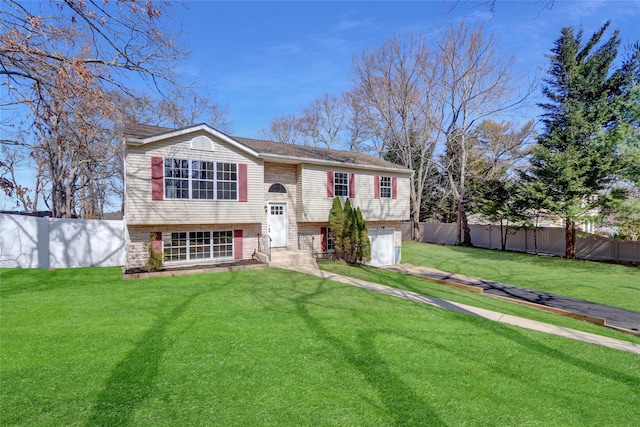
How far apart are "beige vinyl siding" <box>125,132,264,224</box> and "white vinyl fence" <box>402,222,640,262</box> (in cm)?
1939

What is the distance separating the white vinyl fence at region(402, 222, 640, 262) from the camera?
62.4 feet

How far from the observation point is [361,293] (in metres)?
8.91

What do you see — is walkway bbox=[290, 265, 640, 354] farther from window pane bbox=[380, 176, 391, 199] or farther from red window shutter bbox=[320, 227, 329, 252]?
window pane bbox=[380, 176, 391, 199]

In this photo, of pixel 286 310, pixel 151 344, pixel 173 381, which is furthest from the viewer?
pixel 286 310

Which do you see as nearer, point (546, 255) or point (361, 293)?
point (361, 293)

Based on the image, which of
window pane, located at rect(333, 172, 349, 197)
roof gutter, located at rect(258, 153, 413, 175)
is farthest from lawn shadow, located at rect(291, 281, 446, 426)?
window pane, located at rect(333, 172, 349, 197)

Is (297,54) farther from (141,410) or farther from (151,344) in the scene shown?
(141,410)

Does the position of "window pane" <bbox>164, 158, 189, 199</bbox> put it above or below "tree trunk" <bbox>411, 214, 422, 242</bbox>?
above

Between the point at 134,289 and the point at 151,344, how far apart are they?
4429 millimetres

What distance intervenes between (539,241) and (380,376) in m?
23.7

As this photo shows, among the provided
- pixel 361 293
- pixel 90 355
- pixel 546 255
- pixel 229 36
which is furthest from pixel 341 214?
pixel 546 255

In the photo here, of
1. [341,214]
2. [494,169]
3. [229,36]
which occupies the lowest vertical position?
[341,214]

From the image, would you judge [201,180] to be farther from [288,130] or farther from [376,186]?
[288,130]

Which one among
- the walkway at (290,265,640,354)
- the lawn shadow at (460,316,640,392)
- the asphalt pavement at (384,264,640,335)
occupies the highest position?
the lawn shadow at (460,316,640,392)
